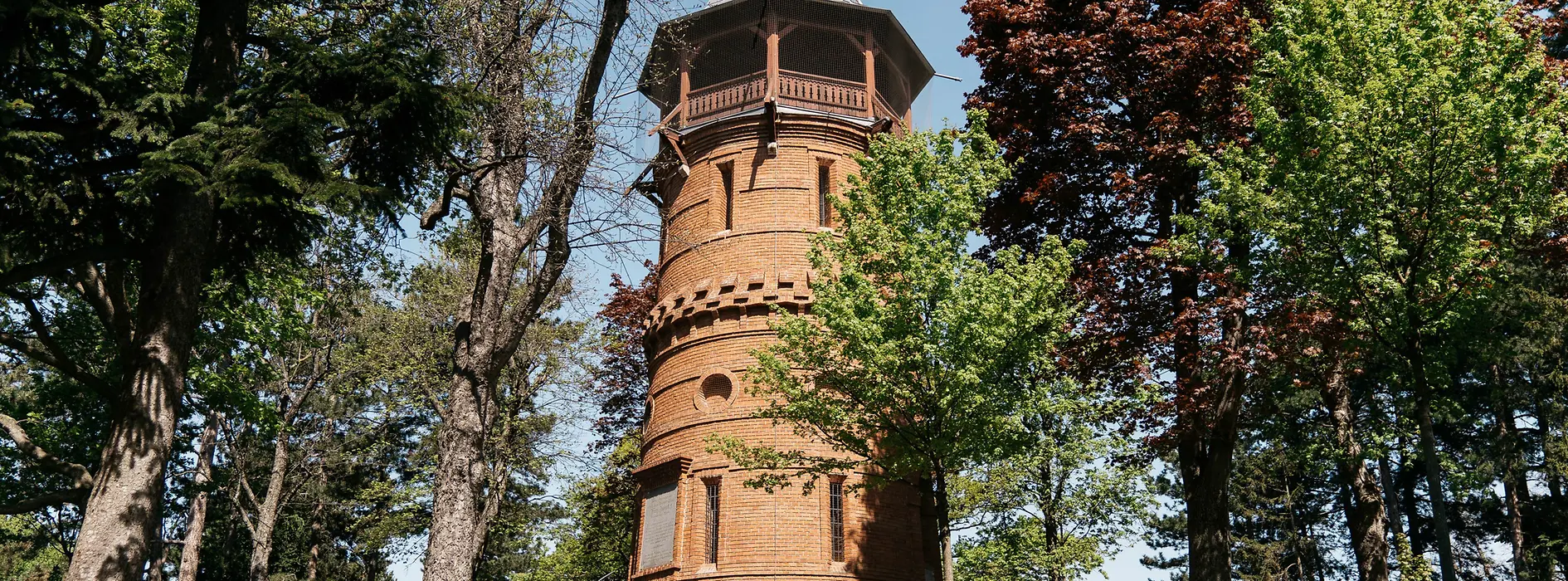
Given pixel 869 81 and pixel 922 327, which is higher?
pixel 869 81

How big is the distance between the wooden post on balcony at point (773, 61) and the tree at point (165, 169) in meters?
11.2

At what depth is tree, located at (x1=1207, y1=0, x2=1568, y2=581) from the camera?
11180mm

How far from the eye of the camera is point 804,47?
929 inches

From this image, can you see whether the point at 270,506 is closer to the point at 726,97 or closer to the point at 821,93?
the point at 726,97

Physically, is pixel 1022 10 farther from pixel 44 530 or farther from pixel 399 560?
pixel 44 530

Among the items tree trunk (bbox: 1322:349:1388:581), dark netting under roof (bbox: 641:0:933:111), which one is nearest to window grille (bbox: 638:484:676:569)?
dark netting under roof (bbox: 641:0:933:111)

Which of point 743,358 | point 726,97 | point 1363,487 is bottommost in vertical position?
point 1363,487

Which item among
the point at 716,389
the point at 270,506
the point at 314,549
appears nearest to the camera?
the point at 716,389

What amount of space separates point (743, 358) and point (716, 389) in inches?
34.5

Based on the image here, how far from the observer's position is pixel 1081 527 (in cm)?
2088

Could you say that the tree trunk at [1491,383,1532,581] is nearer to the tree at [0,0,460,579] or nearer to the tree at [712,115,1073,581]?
the tree at [712,115,1073,581]

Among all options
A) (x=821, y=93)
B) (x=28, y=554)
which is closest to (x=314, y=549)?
(x=28, y=554)

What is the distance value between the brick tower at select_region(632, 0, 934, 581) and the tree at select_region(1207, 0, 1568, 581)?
8.22 meters

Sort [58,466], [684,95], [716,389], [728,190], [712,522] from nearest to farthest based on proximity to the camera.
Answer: [58,466] → [712,522] → [716,389] → [728,190] → [684,95]
